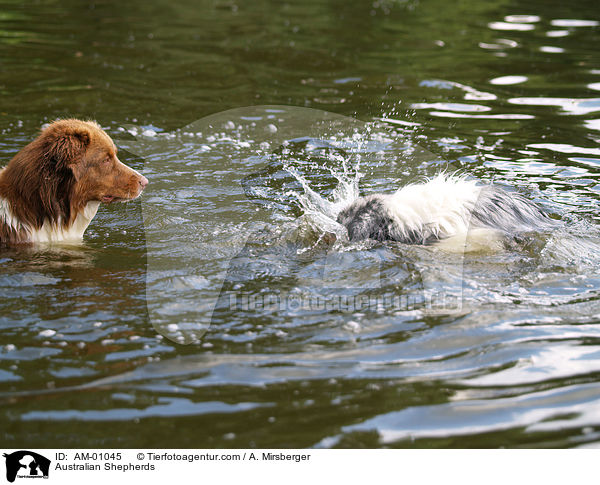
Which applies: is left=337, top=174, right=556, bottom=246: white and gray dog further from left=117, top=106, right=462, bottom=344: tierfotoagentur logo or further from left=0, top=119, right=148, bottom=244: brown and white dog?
left=0, top=119, right=148, bottom=244: brown and white dog

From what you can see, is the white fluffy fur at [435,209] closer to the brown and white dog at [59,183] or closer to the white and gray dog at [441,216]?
the white and gray dog at [441,216]

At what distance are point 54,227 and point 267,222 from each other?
1.92 meters

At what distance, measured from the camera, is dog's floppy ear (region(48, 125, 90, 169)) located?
5699mm

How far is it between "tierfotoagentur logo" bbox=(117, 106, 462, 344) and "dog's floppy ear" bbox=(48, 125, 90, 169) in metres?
1.01

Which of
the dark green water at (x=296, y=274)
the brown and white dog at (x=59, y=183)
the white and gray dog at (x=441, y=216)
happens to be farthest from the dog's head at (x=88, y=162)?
the white and gray dog at (x=441, y=216)

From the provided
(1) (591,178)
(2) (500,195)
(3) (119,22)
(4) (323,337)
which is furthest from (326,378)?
(3) (119,22)

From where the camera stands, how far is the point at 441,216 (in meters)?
5.91

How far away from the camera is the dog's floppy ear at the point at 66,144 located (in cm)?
570

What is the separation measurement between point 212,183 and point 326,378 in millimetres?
3881

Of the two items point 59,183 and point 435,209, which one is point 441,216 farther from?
point 59,183
